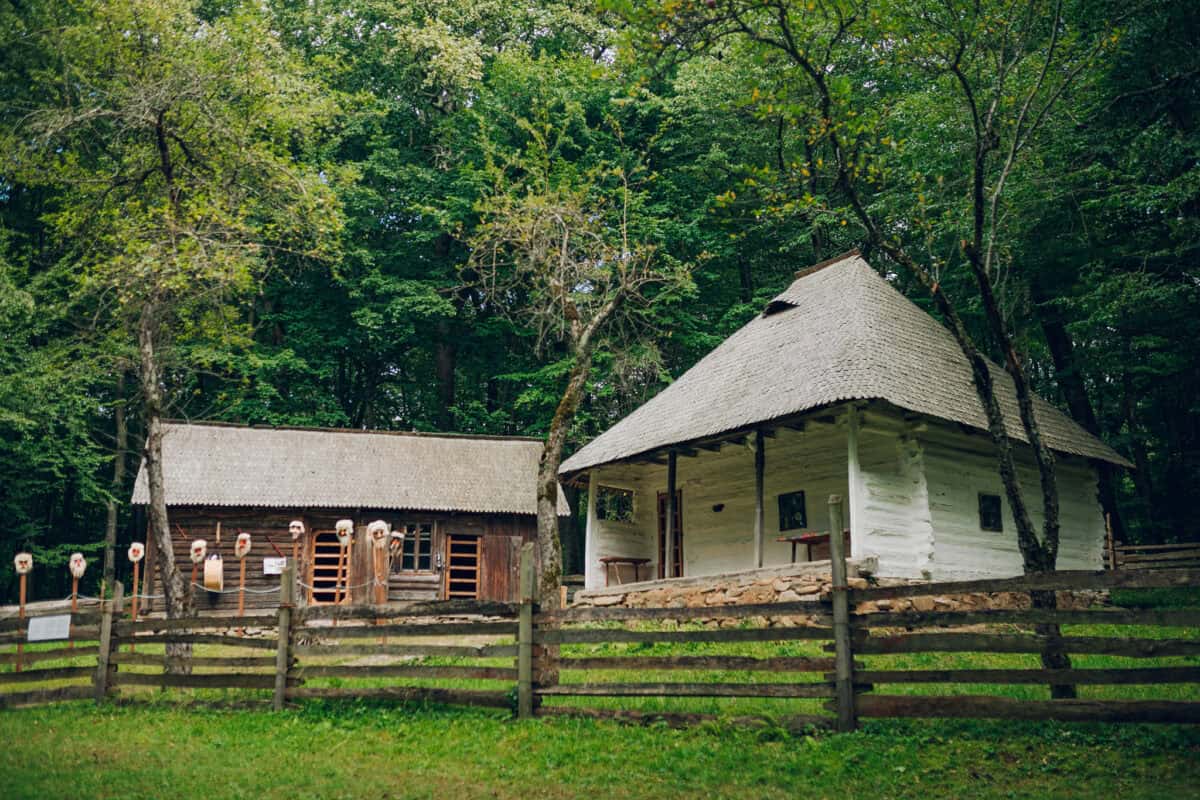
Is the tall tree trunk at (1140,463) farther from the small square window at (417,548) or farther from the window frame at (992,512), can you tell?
the small square window at (417,548)

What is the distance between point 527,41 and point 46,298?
18.5 meters

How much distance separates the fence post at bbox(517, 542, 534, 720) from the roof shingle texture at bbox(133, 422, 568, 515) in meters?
14.2

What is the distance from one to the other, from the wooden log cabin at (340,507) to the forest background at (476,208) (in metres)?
2.47

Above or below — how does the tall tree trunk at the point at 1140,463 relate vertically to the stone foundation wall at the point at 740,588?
above

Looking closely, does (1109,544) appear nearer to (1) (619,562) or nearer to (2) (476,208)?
(1) (619,562)

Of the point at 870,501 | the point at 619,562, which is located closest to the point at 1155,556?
the point at 870,501

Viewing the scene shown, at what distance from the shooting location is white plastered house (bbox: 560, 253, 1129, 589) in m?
16.6

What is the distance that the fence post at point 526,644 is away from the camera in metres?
10.2

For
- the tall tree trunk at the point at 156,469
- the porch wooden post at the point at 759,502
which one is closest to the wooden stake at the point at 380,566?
the tall tree trunk at the point at 156,469

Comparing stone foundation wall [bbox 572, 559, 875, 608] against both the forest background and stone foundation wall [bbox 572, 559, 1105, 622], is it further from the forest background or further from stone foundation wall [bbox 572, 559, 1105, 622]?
the forest background

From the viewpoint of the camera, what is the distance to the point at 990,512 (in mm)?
18453

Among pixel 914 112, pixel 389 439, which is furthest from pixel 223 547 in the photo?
pixel 914 112

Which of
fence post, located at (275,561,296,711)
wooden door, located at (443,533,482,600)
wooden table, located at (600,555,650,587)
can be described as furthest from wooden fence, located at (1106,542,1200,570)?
fence post, located at (275,561,296,711)

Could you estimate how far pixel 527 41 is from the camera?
3638 centimetres
